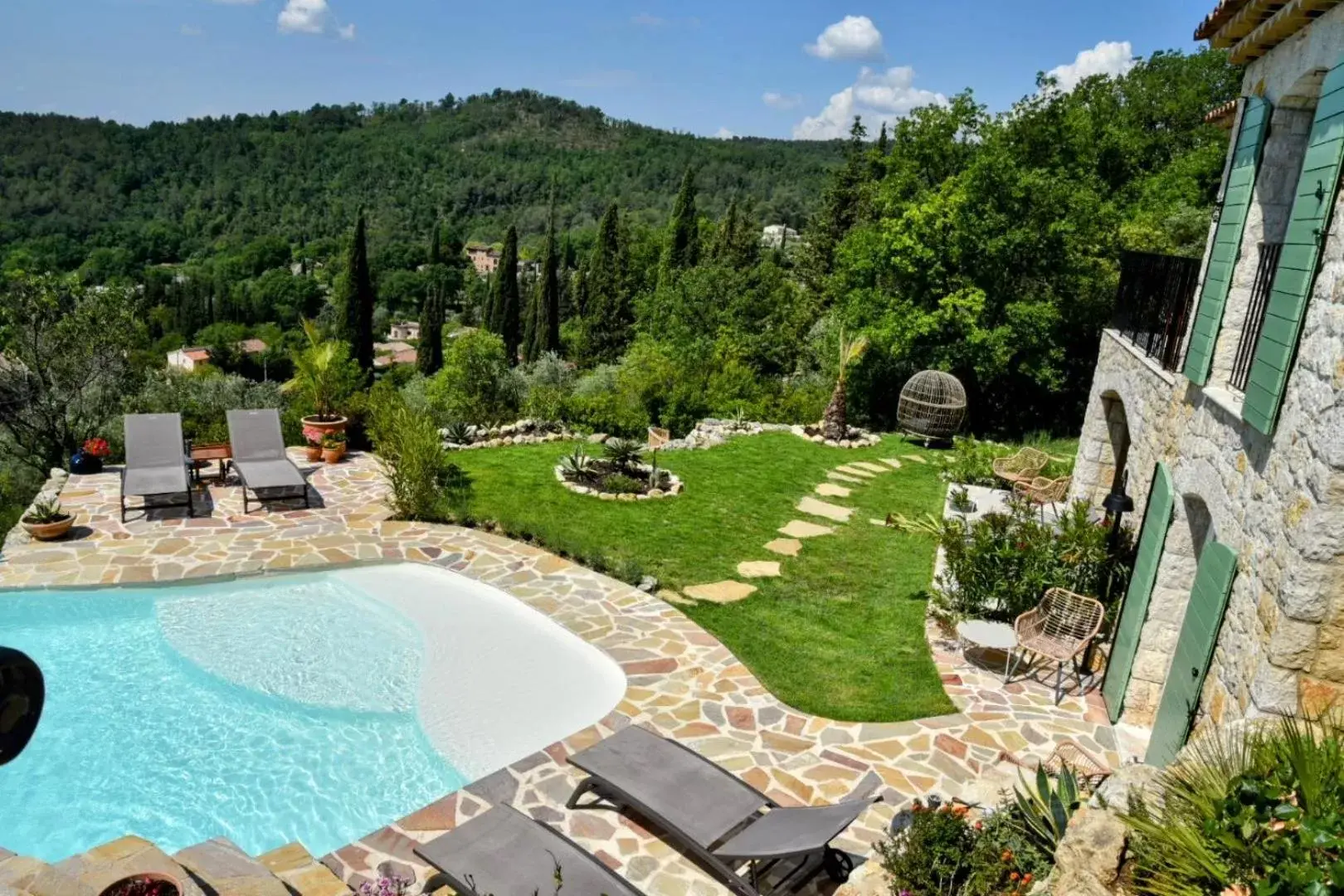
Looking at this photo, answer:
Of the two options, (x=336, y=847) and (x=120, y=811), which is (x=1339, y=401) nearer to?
(x=336, y=847)

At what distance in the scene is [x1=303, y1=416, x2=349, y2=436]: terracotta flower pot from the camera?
13062 mm

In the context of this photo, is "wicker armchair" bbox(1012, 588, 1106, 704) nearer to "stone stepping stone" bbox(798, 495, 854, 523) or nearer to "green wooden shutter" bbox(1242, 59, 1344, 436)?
"green wooden shutter" bbox(1242, 59, 1344, 436)

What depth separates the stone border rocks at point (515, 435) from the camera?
14586 mm

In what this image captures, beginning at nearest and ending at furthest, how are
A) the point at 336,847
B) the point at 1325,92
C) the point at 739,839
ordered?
the point at 1325,92 < the point at 739,839 < the point at 336,847

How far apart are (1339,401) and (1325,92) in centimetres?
180

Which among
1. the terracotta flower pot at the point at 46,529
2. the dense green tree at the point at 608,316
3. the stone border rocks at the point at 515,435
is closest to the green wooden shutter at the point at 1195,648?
the terracotta flower pot at the point at 46,529

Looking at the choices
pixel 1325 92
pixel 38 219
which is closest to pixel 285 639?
pixel 1325 92

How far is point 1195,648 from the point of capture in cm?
489

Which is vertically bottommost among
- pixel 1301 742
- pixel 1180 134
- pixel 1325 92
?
pixel 1301 742

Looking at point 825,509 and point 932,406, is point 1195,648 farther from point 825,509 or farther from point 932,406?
point 932,406

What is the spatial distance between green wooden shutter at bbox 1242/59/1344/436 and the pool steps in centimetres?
558

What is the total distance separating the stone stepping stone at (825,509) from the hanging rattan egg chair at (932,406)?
545cm

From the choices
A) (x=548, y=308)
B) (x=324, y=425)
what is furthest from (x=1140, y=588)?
(x=548, y=308)

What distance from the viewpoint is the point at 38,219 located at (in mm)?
72500
